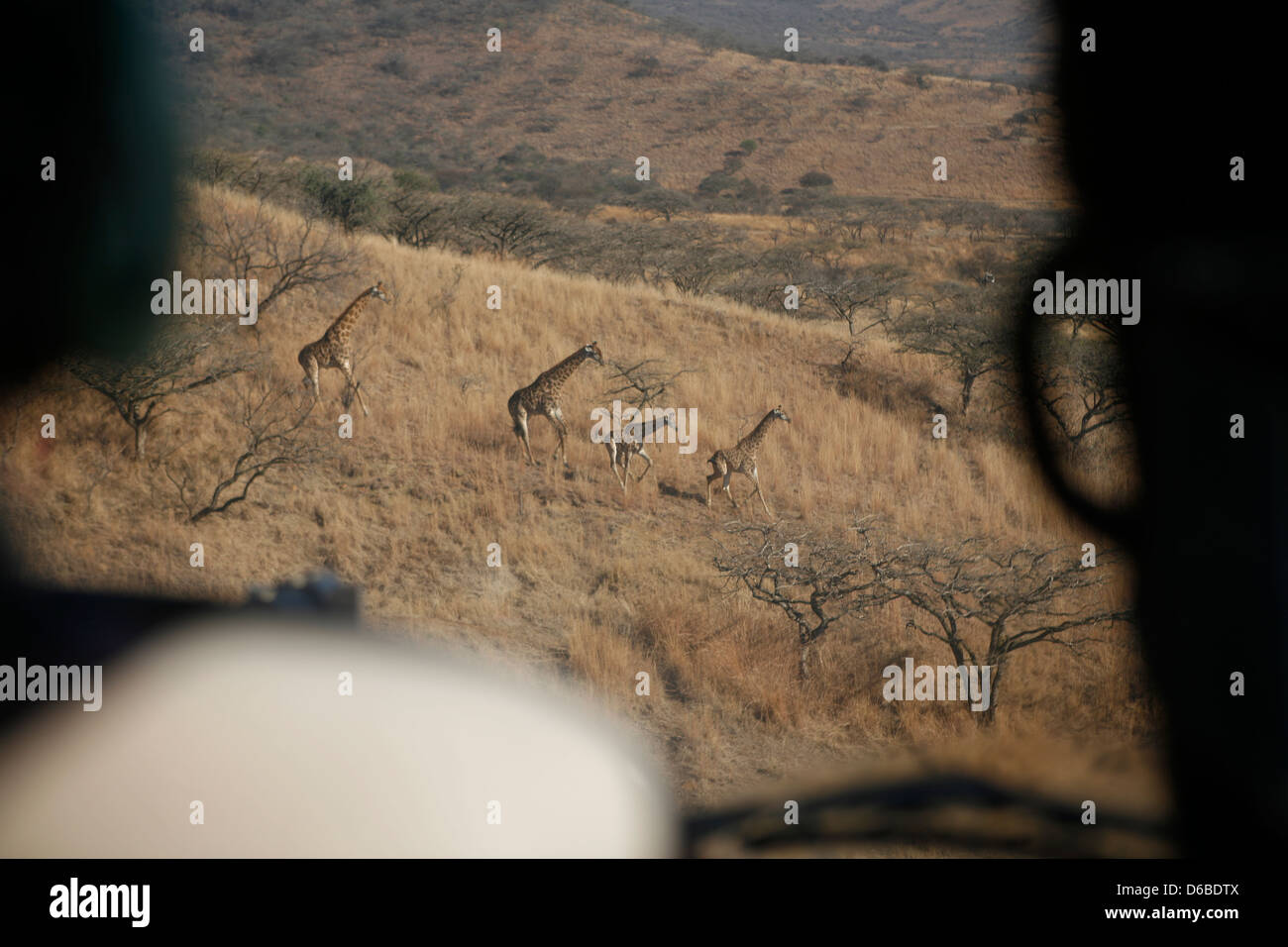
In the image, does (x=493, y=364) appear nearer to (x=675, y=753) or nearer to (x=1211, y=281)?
(x=675, y=753)

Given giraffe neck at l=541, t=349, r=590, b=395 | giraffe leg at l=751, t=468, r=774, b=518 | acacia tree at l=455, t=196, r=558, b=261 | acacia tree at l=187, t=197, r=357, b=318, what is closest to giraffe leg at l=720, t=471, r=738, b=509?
giraffe leg at l=751, t=468, r=774, b=518

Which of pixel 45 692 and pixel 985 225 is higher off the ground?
pixel 985 225

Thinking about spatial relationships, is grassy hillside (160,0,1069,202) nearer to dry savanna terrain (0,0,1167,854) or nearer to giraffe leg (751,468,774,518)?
dry savanna terrain (0,0,1167,854)

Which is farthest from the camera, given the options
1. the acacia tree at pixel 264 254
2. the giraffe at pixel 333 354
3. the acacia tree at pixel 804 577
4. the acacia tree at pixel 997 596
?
the acacia tree at pixel 264 254

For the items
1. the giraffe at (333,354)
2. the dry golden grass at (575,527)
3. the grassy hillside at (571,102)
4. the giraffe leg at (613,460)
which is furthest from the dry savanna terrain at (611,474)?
the grassy hillside at (571,102)

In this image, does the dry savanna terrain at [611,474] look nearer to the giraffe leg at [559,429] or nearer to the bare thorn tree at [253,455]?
the bare thorn tree at [253,455]

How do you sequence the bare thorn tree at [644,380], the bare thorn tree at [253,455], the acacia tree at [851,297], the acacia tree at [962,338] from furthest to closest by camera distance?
the acacia tree at [851,297] → the acacia tree at [962,338] → the bare thorn tree at [644,380] → the bare thorn tree at [253,455]

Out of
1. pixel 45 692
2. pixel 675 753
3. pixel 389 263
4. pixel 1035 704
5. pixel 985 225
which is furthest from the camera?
pixel 985 225

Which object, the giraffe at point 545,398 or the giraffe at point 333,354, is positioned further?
the giraffe at point 333,354

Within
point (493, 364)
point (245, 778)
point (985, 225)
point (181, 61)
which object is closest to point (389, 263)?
point (493, 364)
